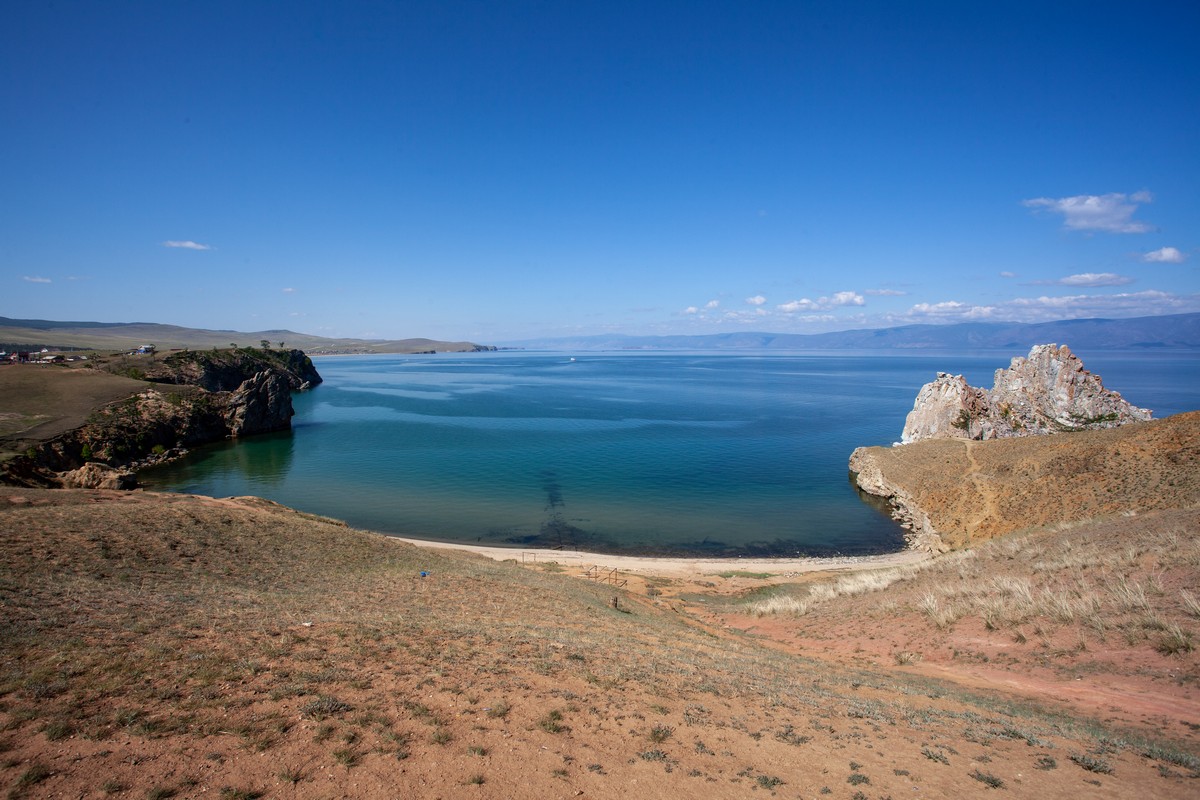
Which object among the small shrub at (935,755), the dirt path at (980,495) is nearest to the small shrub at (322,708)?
the small shrub at (935,755)

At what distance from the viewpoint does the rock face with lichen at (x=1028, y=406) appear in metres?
57.9

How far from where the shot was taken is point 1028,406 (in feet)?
200

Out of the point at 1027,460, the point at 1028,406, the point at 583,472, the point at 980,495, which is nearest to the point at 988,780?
the point at 980,495

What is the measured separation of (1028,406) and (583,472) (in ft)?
175

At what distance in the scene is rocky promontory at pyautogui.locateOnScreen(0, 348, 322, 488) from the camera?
3027 cm

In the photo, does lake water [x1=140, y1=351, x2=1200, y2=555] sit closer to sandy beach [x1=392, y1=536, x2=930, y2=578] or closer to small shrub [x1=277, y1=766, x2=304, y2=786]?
sandy beach [x1=392, y1=536, x2=930, y2=578]

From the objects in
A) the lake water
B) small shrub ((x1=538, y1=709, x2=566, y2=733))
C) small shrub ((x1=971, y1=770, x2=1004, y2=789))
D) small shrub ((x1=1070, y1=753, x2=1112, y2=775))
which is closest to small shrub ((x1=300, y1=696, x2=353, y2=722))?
small shrub ((x1=538, y1=709, x2=566, y2=733))

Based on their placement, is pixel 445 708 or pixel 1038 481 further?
pixel 1038 481

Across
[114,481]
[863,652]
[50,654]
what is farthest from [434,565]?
[114,481]

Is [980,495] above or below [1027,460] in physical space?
below

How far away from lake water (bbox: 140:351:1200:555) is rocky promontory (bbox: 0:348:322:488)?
12.9 ft

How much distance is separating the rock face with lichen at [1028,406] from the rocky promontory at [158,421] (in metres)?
73.2

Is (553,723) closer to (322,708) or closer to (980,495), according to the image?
(322,708)

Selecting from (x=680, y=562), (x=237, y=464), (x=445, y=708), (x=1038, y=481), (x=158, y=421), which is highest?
(x=445, y=708)
